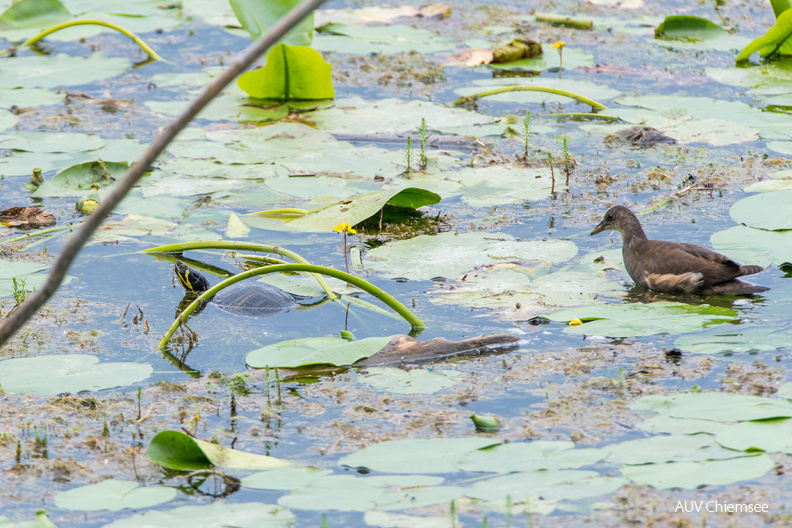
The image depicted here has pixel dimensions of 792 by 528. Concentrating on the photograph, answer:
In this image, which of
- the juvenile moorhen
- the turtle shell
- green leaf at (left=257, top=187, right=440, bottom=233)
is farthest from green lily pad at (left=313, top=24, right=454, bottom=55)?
the juvenile moorhen

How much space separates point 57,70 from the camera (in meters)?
8.20

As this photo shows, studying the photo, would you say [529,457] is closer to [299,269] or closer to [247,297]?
[299,269]

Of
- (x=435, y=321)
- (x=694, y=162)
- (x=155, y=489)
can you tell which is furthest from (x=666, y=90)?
(x=155, y=489)

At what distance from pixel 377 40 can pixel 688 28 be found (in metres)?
3.05

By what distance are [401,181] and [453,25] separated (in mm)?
4358

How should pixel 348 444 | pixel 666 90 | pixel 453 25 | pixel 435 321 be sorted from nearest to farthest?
pixel 348 444 → pixel 435 321 → pixel 666 90 → pixel 453 25

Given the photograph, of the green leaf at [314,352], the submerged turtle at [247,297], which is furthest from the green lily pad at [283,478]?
the submerged turtle at [247,297]

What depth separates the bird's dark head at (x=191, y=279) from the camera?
473 centimetres

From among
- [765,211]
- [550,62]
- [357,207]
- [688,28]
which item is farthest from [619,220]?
[688,28]

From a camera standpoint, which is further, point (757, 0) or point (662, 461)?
point (757, 0)

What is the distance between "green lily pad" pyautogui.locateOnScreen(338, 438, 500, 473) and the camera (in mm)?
2963

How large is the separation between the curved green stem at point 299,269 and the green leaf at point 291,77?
3.20m

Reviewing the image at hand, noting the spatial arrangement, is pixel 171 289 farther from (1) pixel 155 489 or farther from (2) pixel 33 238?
(1) pixel 155 489

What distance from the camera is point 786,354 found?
385cm
